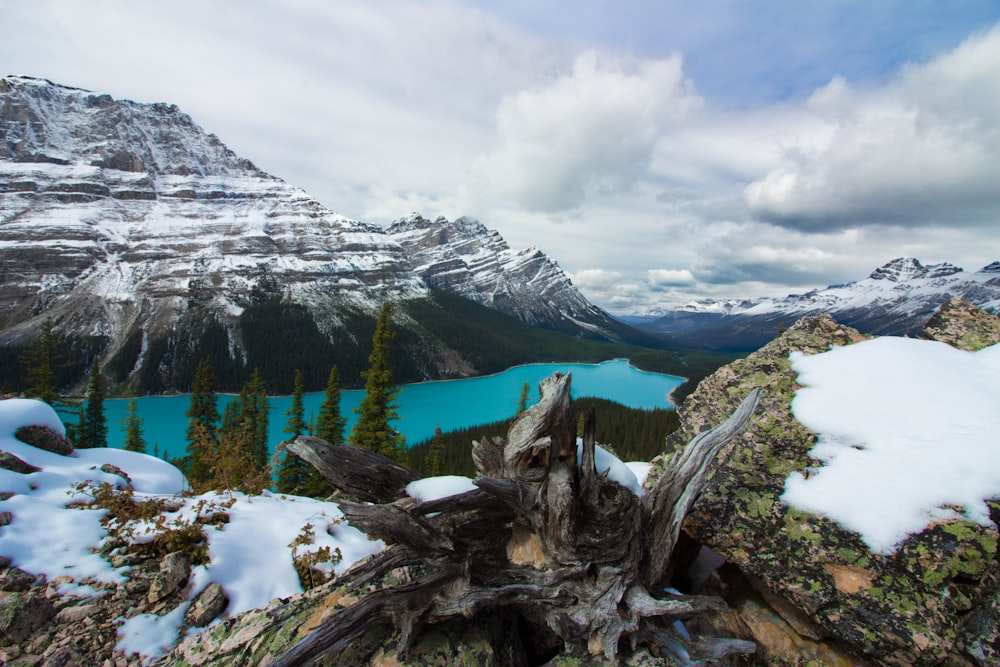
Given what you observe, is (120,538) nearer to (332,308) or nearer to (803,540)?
(803,540)

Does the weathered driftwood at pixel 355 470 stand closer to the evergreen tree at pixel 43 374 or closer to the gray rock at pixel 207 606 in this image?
the gray rock at pixel 207 606

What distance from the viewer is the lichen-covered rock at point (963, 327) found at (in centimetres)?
632

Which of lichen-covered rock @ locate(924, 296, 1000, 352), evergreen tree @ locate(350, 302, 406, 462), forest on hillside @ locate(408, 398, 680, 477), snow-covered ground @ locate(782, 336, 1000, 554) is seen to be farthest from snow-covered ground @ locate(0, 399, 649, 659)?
forest on hillside @ locate(408, 398, 680, 477)

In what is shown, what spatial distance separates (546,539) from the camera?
505 centimetres

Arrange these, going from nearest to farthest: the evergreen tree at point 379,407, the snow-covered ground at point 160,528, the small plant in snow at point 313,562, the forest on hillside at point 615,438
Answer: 1. the snow-covered ground at point 160,528
2. the small plant in snow at point 313,562
3. the evergreen tree at point 379,407
4. the forest on hillside at point 615,438

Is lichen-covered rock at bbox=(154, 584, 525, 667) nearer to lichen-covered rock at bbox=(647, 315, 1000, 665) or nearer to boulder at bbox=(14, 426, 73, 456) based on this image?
lichen-covered rock at bbox=(647, 315, 1000, 665)

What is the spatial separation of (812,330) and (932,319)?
170 cm

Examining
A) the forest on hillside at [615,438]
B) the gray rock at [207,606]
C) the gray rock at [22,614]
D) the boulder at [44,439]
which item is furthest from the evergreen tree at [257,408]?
the gray rock at [207,606]

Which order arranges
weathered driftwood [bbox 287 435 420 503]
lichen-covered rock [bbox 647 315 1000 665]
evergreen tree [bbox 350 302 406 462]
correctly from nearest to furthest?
lichen-covered rock [bbox 647 315 1000 665] → weathered driftwood [bbox 287 435 420 503] → evergreen tree [bbox 350 302 406 462]

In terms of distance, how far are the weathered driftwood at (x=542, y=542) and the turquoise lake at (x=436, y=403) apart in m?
45.5

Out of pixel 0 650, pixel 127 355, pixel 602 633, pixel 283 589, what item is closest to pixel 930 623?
pixel 602 633

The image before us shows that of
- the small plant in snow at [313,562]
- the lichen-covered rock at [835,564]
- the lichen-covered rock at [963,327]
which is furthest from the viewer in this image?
the lichen-covered rock at [963,327]

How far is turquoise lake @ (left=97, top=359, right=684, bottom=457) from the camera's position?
254 feet

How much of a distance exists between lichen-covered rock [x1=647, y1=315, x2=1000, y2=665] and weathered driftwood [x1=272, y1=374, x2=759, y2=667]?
640mm
